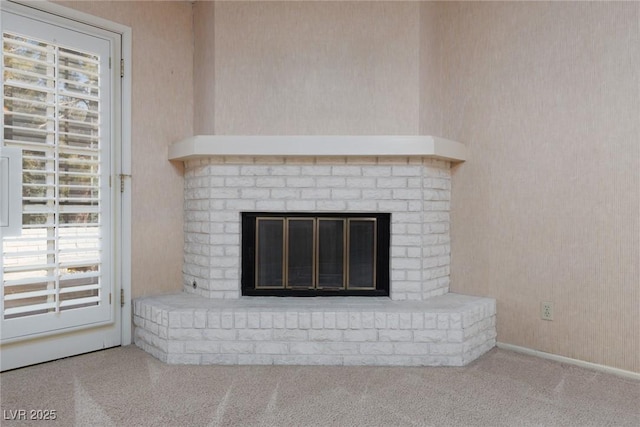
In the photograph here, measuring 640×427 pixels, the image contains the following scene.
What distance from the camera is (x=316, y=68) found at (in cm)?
300

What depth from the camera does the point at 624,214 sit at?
8.20 ft

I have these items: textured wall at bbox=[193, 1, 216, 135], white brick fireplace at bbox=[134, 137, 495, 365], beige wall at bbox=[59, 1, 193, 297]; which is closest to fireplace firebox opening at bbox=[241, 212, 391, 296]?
white brick fireplace at bbox=[134, 137, 495, 365]

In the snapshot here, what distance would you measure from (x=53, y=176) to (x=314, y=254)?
1.70m

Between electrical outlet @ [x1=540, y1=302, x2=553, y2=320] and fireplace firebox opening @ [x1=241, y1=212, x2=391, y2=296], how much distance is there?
994mm

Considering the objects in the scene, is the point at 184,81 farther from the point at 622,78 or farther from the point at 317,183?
the point at 622,78

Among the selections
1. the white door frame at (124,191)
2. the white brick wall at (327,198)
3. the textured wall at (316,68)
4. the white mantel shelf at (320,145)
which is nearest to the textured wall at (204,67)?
the textured wall at (316,68)

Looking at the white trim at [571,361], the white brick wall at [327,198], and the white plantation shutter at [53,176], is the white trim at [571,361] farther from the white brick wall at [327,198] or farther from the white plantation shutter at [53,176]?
the white plantation shutter at [53,176]

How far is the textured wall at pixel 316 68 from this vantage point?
298 cm

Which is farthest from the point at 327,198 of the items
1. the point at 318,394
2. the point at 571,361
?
the point at 571,361

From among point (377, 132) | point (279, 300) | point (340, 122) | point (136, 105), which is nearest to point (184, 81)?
point (136, 105)

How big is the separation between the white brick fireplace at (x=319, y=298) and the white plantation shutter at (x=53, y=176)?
502 mm

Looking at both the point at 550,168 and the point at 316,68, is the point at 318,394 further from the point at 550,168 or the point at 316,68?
the point at 316,68

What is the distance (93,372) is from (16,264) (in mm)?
752

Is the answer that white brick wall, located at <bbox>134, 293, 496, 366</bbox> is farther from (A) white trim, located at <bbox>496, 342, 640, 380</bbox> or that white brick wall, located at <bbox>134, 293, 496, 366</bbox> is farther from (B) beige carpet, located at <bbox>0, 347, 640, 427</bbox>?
(A) white trim, located at <bbox>496, 342, 640, 380</bbox>
